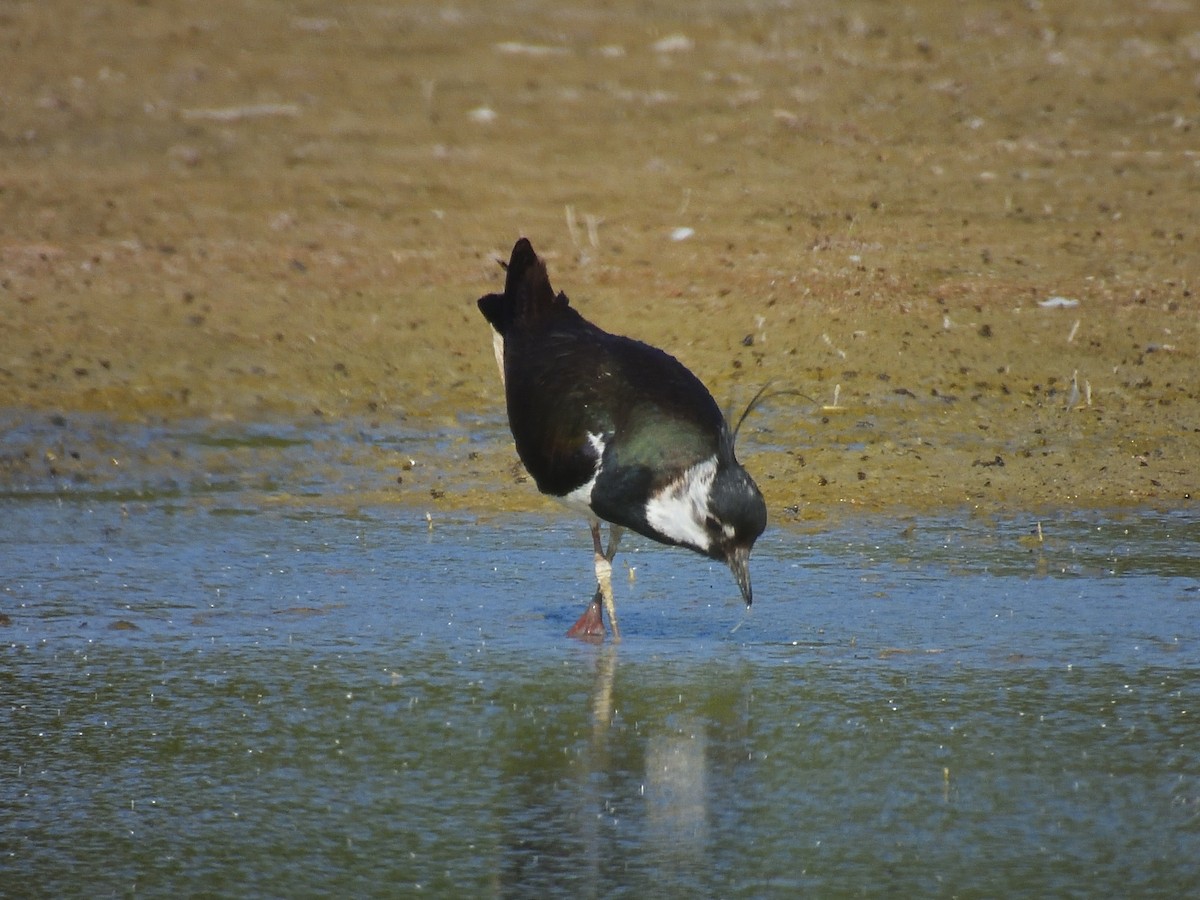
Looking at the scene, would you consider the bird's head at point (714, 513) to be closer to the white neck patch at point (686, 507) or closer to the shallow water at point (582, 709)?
the white neck patch at point (686, 507)

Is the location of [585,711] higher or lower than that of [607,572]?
lower

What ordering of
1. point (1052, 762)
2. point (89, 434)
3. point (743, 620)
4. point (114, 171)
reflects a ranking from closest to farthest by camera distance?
point (1052, 762) → point (743, 620) → point (89, 434) → point (114, 171)

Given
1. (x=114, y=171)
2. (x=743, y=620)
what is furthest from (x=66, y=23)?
(x=743, y=620)

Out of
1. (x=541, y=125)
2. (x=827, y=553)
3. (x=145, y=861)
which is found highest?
(x=541, y=125)

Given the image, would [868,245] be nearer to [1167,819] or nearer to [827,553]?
[827,553]

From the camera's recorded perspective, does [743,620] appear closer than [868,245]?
Yes

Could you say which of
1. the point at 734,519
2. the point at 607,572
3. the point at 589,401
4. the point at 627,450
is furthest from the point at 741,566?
the point at 589,401

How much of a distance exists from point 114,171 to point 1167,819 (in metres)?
10.8

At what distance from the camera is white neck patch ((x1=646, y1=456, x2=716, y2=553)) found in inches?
253

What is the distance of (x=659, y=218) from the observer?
1321 cm

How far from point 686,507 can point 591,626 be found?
61 cm

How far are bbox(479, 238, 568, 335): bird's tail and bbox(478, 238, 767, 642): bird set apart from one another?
30cm

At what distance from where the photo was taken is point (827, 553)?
7.91m

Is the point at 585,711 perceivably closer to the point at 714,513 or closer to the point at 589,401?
the point at 714,513
